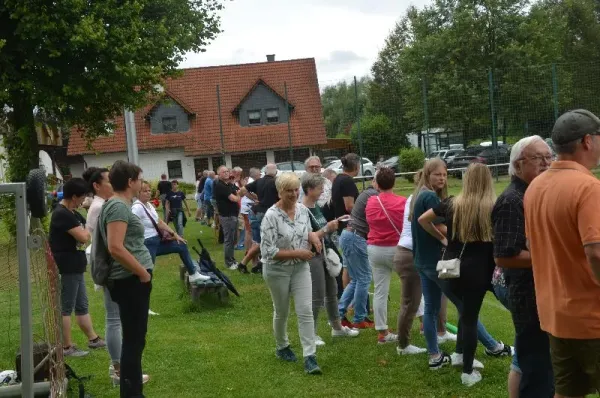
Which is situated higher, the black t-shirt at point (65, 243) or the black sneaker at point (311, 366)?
the black t-shirt at point (65, 243)

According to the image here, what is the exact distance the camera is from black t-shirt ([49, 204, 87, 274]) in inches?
310

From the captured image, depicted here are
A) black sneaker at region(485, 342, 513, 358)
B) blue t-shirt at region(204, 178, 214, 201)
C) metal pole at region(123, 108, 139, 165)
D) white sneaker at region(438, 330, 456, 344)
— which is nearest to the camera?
black sneaker at region(485, 342, 513, 358)

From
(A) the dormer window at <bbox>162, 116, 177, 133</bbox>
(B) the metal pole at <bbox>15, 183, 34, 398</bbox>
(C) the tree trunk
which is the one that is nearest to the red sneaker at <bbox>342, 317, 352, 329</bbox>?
(B) the metal pole at <bbox>15, 183, 34, 398</bbox>

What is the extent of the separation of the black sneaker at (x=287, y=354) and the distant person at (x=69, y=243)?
2.16 m

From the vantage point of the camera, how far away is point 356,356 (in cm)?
812

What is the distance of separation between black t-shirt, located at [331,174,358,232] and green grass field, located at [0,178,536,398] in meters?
1.42

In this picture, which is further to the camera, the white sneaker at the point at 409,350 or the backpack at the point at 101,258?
the white sneaker at the point at 409,350

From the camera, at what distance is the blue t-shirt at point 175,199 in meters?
21.2

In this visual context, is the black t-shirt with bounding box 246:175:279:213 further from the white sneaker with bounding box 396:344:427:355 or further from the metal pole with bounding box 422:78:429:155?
the metal pole with bounding box 422:78:429:155

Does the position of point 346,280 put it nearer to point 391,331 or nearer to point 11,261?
point 391,331

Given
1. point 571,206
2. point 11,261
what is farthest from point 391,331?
point 571,206

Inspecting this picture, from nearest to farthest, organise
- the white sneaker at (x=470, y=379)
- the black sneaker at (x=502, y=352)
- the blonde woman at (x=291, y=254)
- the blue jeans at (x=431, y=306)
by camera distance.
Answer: the white sneaker at (x=470, y=379) < the blue jeans at (x=431, y=306) < the blonde woman at (x=291, y=254) < the black sneaker at (x=502, y=352)

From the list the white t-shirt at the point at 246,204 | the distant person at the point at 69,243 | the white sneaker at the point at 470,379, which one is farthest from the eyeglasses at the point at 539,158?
the white t-shirt at the point at 246,204

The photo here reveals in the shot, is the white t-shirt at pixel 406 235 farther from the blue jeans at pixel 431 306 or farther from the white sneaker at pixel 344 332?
the white sneaker at pixel 344 332
